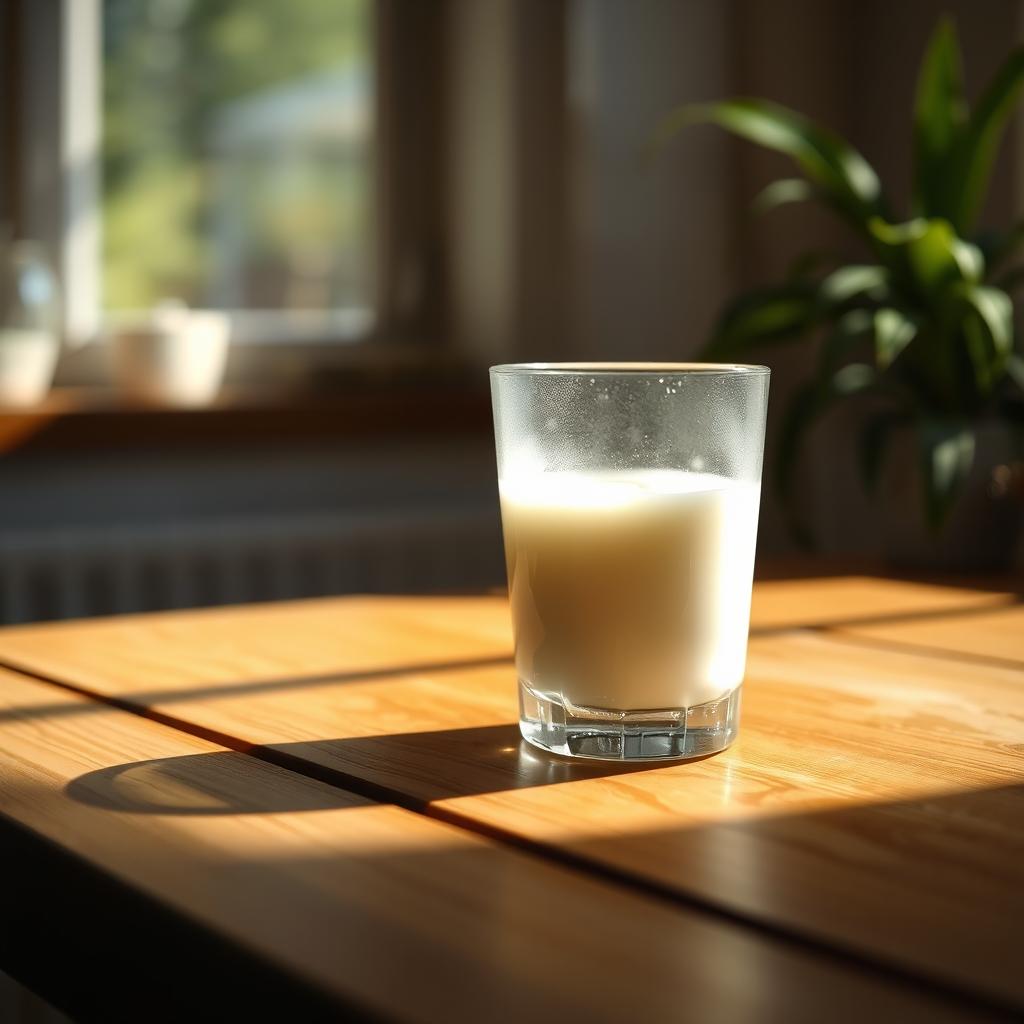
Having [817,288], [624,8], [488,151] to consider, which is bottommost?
[817,288]

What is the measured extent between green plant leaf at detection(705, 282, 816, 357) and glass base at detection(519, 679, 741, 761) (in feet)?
3.07

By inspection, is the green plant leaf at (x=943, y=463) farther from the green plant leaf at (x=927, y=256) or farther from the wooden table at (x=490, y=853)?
the wooden table at (x=490, y=853)

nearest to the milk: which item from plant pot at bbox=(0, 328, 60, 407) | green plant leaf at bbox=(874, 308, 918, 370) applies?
green plant leaf at bbox=(874, 308, 918, 370)

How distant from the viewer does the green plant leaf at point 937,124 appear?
4.87 feet

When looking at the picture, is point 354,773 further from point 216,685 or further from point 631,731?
point 216,685

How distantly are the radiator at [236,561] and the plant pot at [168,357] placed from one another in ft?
0.66

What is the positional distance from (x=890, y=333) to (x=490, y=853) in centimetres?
97

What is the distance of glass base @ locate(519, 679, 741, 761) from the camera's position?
1.98 ft

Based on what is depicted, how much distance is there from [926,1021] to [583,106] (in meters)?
2.16

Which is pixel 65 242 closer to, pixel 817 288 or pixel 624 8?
pixel 624 8

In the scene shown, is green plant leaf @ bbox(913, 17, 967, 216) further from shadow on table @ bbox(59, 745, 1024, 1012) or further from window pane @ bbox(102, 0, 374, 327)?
window pane @ bbox(102, 0, 374, 327)

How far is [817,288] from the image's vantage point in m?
1.50

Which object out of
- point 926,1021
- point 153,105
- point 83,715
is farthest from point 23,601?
point 926,1021

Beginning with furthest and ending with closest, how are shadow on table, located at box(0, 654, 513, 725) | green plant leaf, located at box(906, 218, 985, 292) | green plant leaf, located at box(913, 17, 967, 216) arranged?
green plant leaf, located at box(913, 17, 967, 216) < green plant leaf, located at box(906, 218, 985, 292) < shadow on table, located at box(0, 654, 513, 725)
